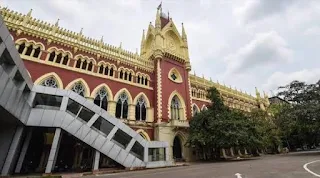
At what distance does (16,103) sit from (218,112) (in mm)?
20637

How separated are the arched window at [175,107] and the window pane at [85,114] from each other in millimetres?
13465

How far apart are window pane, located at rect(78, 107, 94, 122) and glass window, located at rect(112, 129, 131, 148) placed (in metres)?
2.60

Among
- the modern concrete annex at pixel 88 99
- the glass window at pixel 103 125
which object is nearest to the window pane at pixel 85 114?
the modern concrete annex at pixel 88 99

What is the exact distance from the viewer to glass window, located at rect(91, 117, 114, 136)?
609 inches

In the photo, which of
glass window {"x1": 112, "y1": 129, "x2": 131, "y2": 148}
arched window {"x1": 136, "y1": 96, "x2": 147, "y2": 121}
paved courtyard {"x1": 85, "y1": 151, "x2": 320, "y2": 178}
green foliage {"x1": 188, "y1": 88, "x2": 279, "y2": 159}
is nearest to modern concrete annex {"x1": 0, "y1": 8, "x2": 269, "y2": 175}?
glass window {"x1": 112, "y1": 129, "x2": 131, "y2": 148}

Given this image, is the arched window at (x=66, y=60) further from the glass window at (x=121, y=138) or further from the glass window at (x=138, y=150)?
the glass window at (x=138, y=150)

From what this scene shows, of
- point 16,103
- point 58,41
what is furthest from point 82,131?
point 58,41

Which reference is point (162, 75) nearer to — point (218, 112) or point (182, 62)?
point (182, 62)

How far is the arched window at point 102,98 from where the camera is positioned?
20.9m

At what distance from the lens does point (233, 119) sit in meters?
23.5

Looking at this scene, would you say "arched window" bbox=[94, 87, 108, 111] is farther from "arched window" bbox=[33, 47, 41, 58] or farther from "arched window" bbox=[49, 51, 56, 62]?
"arched window" bbox=[33, 47, 41, 58]

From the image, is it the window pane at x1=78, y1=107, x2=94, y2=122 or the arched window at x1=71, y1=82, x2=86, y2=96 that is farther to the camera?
the arched window at x1=71, y1=82, x2=86, y2=96

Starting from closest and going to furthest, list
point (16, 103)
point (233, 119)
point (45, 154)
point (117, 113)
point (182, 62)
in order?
point (16, 103), point (45, 154), point (117, 113), point (233, 119), point (182, 62)

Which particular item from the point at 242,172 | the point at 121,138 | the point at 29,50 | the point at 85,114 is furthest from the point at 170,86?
the point at 242,172
